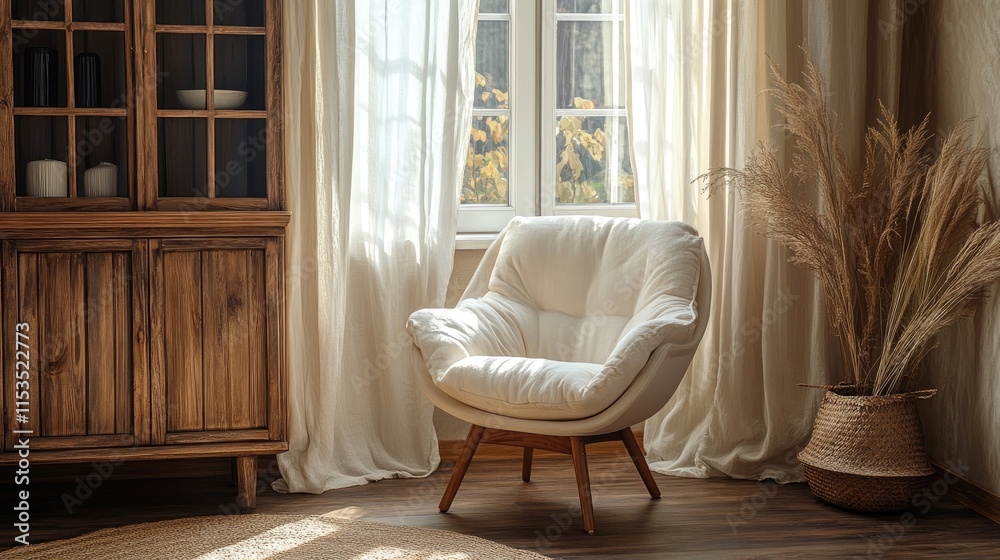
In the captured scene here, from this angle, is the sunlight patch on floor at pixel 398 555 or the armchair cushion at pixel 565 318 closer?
the sunlight patch on floor at pixel 398 555

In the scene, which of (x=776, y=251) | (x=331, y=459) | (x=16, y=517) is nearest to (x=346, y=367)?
(x=331, y=459)

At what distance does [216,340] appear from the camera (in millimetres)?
2643

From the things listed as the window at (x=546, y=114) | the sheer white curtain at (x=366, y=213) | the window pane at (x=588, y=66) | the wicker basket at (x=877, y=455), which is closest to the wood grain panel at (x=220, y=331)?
the sheer white curtain at (x=366, y=213)

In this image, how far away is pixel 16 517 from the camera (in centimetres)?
263

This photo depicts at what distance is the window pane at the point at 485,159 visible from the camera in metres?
3.46

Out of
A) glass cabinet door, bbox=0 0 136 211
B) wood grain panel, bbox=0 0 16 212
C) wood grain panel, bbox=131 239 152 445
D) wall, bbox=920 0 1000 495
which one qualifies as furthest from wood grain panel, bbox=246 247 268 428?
wall, bbox=920 0 1000 495

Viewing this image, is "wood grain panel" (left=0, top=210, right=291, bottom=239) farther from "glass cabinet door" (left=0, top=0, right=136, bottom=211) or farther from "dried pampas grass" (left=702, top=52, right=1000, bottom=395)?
"dried pampas grass" (left=702, top=52, right=1000, bottom=395)

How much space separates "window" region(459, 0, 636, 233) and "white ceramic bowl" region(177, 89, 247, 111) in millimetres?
985

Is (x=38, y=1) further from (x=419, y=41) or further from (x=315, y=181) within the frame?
(x=419, y=41)

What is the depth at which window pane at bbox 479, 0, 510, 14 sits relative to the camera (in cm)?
343

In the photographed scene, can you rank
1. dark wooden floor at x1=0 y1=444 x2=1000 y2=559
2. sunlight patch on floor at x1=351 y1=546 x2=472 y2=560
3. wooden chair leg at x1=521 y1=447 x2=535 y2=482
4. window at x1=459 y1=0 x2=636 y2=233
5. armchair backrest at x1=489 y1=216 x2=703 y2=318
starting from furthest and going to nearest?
window at x1=459 y1=0 x2=636 y2=233, wooden chair leg at x1=521 y1=447 x2=535 y2=482, armchair backrest at x1=489 y1=216 x2=703 y2=318, dark wooden floor at x1=0 y1=444 x2=1000 y2=559, sunlight patch on floor at x1=351 y1=546 x2=472 y2=560

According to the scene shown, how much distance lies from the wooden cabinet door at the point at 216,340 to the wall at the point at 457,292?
77 cm

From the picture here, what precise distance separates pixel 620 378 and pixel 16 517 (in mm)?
1741

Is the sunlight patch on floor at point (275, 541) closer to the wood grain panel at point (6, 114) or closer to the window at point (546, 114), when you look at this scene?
the wood grain panel at point (6, 114)
